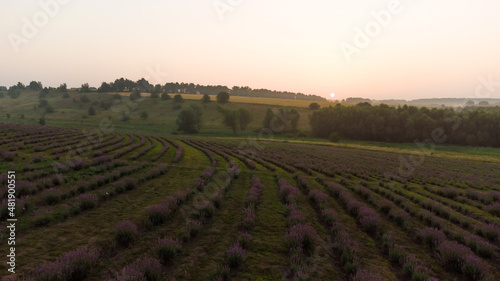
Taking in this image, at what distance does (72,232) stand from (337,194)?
1350 centimetres

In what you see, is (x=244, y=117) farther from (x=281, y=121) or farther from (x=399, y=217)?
(x=399, y=217)

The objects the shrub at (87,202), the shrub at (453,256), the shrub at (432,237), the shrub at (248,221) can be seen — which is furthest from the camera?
the shrub at (87,202)

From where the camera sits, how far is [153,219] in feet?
29.3

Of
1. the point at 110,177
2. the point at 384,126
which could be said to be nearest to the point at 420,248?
the point at 110,177

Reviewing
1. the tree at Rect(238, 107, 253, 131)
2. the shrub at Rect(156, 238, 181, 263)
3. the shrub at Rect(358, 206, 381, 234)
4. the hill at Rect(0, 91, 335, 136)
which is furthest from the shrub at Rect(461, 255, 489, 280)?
the tree at Rect(238, 107, 253, 131)

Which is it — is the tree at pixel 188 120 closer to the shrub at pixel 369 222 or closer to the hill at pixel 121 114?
the hill at pixel 121 114

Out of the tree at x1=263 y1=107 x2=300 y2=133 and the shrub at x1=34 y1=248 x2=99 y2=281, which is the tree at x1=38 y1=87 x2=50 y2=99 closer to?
the tree at x1=263 y1=107 x2=300 y2=133

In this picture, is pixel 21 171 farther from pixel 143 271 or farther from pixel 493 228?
pixel 493 228

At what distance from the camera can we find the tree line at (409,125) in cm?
7680

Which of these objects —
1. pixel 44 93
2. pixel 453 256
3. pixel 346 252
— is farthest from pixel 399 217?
pixel 44 93

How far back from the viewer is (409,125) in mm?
82000

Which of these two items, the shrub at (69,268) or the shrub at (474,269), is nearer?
the shrub at (69,268)

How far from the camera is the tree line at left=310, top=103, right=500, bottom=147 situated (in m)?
76.8

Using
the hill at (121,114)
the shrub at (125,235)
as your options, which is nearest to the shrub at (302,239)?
the shrub at (125,235)
